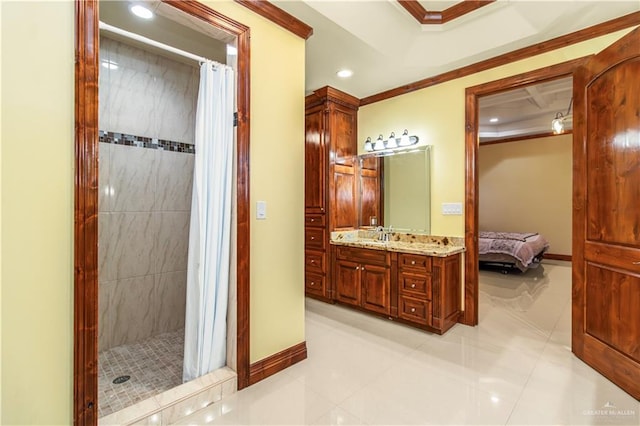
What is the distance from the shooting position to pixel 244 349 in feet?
6.45

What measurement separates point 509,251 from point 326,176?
3.46m

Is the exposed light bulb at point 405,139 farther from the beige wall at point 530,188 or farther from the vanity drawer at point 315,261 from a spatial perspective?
the beige wall at point 530,188

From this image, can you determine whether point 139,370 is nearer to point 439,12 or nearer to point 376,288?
point 376,288

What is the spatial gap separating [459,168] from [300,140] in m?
1.79

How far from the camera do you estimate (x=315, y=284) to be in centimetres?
389

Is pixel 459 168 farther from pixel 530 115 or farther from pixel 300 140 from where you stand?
pixel 530 115

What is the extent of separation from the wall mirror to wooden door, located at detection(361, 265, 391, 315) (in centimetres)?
70

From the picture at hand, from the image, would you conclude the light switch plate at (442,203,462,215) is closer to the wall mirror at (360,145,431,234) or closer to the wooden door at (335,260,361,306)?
the wall mirror at (360,145,431,234)

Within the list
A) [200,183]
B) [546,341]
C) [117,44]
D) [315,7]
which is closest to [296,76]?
[315,7]

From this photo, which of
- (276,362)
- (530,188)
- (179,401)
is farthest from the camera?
(530,188)

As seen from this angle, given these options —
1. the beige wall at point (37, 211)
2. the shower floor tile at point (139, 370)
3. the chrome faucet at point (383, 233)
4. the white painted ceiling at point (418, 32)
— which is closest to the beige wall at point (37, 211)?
the beige wall at point (37, 211)

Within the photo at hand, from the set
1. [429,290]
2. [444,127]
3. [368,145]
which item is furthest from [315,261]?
[444,127]

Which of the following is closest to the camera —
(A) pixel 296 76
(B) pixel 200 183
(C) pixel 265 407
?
(C) pixel 265 407

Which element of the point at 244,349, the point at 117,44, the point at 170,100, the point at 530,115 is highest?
the point at 530,115
